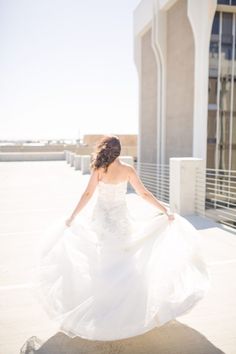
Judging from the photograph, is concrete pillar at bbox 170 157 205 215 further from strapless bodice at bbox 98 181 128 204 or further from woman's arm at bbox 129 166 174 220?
strapless bodice at bbox 98 181 128 204

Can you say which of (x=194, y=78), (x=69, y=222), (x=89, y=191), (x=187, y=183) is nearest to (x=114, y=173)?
(x=89, y=191)

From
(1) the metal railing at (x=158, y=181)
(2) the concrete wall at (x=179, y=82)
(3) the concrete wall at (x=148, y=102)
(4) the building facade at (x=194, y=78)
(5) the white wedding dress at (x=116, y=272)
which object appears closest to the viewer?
(5) the white wedding dress at (x=116, y=272)

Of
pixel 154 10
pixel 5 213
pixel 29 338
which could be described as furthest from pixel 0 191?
pixel 154 10

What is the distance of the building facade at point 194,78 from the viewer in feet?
55.2

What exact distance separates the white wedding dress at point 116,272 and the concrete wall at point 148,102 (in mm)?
19675

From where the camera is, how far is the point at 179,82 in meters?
19.7

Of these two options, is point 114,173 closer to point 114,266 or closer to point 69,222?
point 69,222

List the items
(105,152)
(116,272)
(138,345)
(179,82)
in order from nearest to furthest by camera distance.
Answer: (116,272)
(138,345)
(105,152)
(179,82)

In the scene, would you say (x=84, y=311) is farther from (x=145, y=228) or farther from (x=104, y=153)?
(x=104, y=153)

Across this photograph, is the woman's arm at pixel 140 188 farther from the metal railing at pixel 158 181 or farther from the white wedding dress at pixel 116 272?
the metal railing at pixel 158 181

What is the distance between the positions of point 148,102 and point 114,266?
21734mm

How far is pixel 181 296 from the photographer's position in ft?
10.0

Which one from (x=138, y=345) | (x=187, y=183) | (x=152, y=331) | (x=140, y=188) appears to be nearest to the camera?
(x=138, y=345)

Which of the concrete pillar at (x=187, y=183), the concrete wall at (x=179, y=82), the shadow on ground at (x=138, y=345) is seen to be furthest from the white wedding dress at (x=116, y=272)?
the concrete wall at (x=179, y=82)
